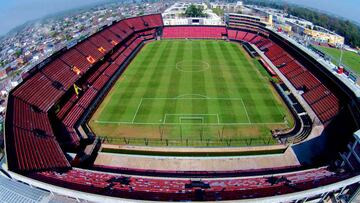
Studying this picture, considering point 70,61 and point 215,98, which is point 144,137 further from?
point 70,61

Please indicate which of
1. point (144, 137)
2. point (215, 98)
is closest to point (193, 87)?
point (215, 98)

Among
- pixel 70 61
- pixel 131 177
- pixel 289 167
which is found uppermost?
pixel 70 61

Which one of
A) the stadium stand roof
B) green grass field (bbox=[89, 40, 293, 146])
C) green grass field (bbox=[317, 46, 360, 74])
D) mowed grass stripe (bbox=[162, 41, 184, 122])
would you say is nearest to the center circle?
green grass field (bbox=[89, 40, 293, 146])

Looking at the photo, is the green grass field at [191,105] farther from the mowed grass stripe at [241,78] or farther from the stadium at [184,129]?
the stadium at [184,129]

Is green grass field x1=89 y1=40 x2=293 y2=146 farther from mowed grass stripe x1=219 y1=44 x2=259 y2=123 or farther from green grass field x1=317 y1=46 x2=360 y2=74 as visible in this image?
green grass field x1=317 y1=46 x2=360 y2=74

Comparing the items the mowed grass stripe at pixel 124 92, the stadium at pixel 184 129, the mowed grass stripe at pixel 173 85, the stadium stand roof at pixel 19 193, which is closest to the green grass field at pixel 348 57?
the stadium at pixel 184 129

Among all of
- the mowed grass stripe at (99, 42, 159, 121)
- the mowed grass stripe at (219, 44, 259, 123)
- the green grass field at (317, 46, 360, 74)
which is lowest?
the green grass field at (317, 46, 360, 74)
